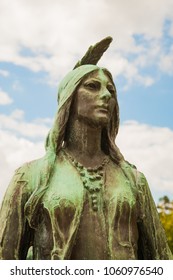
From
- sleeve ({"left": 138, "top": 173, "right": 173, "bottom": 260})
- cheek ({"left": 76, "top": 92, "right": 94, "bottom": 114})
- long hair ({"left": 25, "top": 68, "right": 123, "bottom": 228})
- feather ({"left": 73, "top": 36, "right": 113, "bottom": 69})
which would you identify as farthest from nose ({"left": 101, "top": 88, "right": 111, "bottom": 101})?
sleeve ({"left": 138, "top": 173, "right": 173, "bottom": 260})

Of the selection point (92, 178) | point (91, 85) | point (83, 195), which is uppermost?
point (91, 85)

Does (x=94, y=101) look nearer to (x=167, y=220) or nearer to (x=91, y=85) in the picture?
(x=91, y=85)

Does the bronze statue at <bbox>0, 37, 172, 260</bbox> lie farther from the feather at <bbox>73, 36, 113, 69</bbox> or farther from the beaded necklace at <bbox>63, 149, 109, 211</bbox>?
the feather at <bbox>73, 36, 113, 69</bbox>

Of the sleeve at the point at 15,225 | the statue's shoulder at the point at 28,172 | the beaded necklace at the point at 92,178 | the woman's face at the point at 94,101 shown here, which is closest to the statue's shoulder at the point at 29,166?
the statue's shoulder at the point at 28,172

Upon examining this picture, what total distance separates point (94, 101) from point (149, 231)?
1254mm

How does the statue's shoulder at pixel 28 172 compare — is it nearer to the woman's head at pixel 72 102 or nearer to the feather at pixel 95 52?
the woman's head at pixel 72 102

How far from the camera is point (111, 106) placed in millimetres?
5426

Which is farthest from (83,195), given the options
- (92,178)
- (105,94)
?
(105,94)

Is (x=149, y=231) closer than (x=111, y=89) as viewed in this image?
Yes

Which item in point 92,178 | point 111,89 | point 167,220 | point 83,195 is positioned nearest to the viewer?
point 83,195

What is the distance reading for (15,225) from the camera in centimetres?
500
